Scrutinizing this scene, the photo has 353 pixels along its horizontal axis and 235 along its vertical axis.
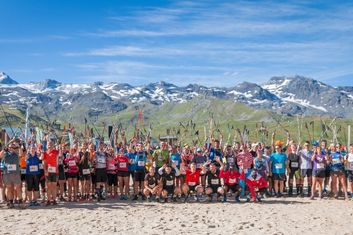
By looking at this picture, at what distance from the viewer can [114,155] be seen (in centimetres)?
1966

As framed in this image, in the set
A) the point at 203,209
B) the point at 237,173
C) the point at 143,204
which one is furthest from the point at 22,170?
the point at 237,173

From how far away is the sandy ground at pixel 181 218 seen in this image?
43.8 ft

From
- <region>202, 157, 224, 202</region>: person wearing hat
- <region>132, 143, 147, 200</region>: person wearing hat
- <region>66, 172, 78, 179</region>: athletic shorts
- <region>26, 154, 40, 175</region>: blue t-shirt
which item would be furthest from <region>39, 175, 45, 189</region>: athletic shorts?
<region>202, 157, 224, 202</region>: person wearing hat

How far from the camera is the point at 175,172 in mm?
19172

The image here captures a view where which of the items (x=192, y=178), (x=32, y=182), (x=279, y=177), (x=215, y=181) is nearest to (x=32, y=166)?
(x=32, y=182)

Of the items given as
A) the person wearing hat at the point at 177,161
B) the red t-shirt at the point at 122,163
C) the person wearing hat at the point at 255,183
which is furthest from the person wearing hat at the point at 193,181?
the red t-shirt at the point at 122,163

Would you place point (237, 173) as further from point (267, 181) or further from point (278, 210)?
point (278, 210)

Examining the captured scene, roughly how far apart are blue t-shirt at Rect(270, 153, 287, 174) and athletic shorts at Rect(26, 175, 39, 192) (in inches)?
382

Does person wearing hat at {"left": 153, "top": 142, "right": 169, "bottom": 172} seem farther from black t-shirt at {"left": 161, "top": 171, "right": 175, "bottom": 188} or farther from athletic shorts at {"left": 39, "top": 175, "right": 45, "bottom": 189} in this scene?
athletic shorts at {"left": 39, "top": 175, "right": 45, "bottom": 189}

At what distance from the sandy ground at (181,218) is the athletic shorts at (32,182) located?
3.09 ft

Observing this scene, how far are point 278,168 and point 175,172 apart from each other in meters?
4.48

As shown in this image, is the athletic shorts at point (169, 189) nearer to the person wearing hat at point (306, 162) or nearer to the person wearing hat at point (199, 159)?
the person wearing hat at point (199, 159)

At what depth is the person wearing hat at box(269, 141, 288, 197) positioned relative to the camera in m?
20.0

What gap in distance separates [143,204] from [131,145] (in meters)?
3.35
